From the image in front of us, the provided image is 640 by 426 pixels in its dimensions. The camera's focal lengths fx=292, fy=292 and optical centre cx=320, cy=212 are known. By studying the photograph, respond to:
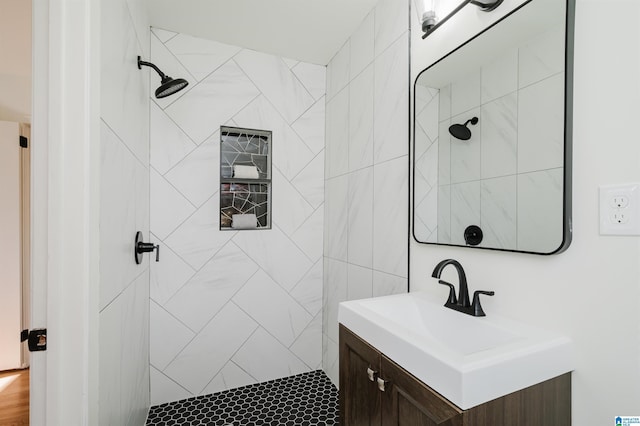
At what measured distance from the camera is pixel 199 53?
2.01 meters

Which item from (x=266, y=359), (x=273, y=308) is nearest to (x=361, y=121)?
(x=273, y=308)

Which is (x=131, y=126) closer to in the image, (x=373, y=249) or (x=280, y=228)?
(x=280, y=228)

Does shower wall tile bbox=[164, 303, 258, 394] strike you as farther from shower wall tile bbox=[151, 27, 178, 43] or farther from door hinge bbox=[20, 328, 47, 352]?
shower wall tile bbox=[151, 27, 178, 43]

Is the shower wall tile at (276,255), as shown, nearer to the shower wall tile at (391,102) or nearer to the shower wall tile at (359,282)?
the shower wall tile at (359,282)

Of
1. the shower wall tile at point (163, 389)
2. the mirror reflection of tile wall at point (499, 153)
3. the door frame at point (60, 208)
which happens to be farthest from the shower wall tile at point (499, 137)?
the shower wall tile at point (163, 389)

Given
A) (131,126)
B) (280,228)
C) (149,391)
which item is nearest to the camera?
(131,126)

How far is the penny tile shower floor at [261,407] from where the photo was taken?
1.77m

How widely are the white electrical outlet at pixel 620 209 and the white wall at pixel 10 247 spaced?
137 inches

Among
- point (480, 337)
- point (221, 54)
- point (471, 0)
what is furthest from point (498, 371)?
point (221, 54)

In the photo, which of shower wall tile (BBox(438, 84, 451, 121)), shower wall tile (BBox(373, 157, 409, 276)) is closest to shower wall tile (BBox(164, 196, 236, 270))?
shower wall tile (BBox(373, 157, 409, 276))

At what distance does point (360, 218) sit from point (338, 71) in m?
1.14

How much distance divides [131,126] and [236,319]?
4.64ft

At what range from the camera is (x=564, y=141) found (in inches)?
33.2

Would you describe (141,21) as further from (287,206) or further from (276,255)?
(276,255)
